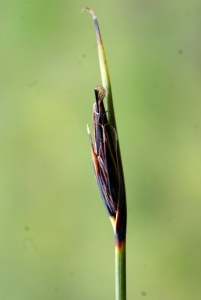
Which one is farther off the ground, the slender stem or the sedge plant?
the sedge plant

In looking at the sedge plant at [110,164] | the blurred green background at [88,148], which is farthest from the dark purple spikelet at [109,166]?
the blurred green background at [88,148]

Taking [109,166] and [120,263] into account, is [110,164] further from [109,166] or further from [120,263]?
[120,263]

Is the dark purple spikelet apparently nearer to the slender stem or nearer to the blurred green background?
the slender stem

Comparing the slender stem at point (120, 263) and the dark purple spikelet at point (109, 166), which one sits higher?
the dark purple spikelet at point (109, 166)

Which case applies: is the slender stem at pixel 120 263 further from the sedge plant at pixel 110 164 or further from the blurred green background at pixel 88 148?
the blurred green background at pixel 88 148

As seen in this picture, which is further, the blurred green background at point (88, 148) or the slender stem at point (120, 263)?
the blurred green background at point (88, 148)

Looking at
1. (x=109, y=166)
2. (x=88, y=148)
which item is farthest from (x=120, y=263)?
(x=88, y=148)

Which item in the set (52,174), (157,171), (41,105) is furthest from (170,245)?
(41,105)

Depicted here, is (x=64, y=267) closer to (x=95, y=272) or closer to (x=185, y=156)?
(x=95, y=272)

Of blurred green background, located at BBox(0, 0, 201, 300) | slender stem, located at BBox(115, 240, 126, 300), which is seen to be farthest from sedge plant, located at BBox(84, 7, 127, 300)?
blurred green background, located at BBox(0, 0, 201, 300)
